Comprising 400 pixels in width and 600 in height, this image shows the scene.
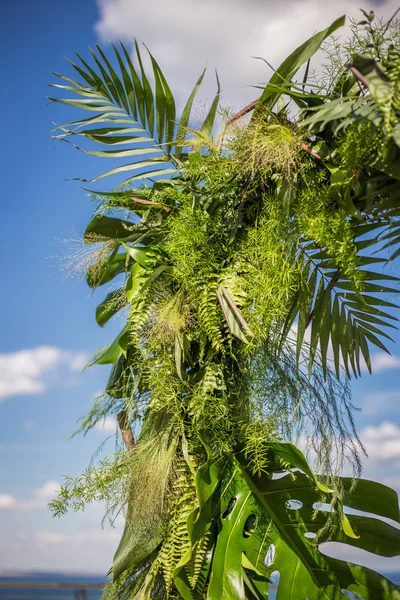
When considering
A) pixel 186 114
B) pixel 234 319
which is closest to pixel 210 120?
pixel 186 114

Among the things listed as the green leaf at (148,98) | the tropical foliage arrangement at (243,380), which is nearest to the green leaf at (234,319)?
the tropical foliage arrangement at (243,380)

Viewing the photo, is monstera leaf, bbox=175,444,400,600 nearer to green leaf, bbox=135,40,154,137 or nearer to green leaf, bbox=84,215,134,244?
green leaf, bbox=84,215,134,244

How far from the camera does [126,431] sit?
4.40ft

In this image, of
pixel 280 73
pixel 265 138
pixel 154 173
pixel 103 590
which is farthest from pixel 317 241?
pixel 103 590

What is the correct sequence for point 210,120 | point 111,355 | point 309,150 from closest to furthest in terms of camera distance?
1. point 309,150
2. point 210,120
3. point 111,355

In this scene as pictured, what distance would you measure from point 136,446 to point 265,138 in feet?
2.26

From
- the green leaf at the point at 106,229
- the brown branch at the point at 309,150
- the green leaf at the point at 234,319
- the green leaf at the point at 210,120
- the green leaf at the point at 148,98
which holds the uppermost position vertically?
the green leaf at the point at 148,98

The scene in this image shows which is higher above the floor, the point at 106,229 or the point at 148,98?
the point at 148,98

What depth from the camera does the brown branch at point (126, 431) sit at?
1.33 meters

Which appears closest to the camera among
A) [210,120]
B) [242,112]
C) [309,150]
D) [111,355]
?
[309,150]

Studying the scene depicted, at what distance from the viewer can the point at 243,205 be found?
1.27m

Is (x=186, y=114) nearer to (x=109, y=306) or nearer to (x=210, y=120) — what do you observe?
(x=210, y=120)

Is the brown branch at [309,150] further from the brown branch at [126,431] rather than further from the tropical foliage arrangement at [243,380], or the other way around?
the brown branch at [126,431]

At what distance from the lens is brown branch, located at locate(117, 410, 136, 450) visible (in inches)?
52.3
